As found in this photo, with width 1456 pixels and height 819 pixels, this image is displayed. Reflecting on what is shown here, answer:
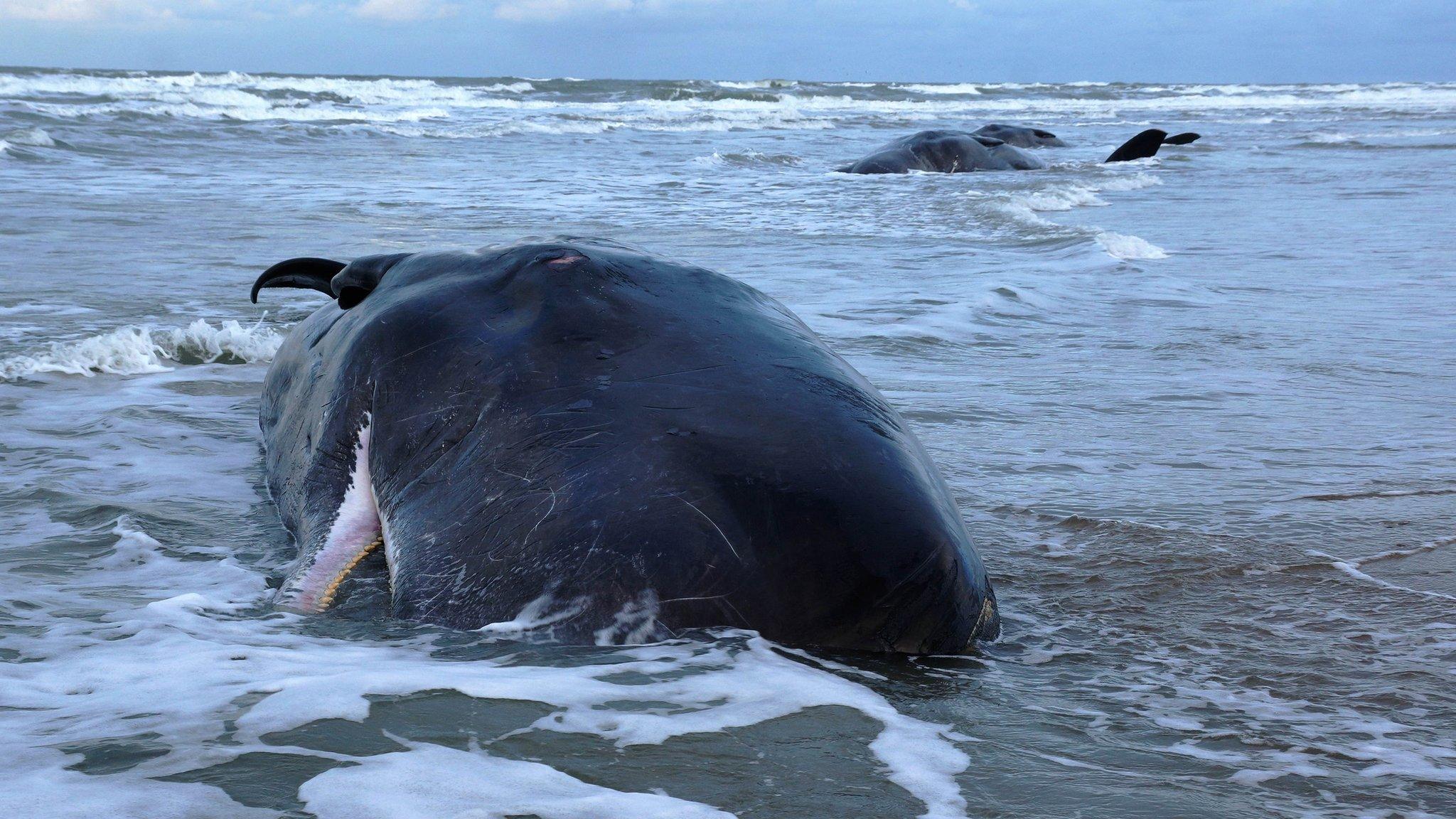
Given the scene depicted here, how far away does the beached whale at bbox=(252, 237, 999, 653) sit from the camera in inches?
112

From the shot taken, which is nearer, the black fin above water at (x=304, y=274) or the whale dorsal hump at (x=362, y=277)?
the whale dorsal hump at (x=362, y=277)

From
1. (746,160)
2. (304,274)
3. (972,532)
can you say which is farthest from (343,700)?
(746,160)

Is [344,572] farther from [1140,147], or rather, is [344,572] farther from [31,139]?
[1140,147]

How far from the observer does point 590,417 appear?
3.13 meters

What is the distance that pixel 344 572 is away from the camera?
342 cm

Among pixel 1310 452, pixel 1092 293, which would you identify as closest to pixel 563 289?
pixel 1310 452

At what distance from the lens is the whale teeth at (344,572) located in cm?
332

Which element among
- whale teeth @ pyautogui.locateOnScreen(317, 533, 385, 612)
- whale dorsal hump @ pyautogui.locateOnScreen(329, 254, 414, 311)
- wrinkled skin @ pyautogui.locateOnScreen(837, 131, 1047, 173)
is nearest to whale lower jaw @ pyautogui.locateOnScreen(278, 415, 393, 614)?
whale teeth @ pyautogui.locateOnScreen(317, 533, 385, 612)

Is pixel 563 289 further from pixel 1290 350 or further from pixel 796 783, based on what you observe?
pixel 1290 350

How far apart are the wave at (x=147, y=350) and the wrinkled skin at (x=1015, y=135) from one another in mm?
18108

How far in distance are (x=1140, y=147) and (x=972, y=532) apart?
20753mm

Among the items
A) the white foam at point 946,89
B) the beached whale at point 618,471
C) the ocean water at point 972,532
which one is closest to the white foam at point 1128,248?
the ocean water at point 972,532

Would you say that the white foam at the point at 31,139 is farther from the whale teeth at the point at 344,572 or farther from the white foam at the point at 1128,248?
the whale teeth at the point at 344,572

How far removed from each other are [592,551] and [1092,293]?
23.8ft
